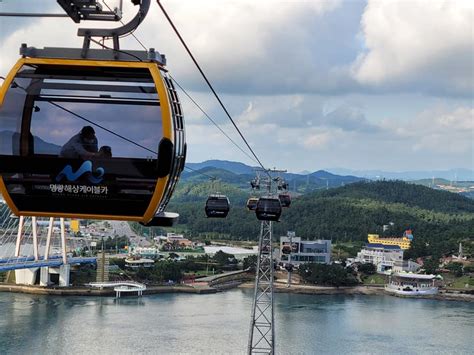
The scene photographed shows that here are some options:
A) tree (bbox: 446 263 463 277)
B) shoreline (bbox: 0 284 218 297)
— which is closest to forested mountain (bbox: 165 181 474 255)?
tree (bbox: 446 263 463 277)

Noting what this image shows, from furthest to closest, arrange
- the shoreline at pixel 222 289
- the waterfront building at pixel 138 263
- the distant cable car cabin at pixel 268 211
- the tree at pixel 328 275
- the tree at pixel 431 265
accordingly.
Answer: the tree at pixel 431 265
the waterfront building at pixel 138 263
the tree at pixel 328 275
the shoreline at pixel 222 289
the distant cable car cabin at pixel 268 211

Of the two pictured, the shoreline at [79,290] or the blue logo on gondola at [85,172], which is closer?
the blue logo on gondola at [85,172]

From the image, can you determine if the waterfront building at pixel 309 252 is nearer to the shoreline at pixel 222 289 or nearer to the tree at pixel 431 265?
the tree at pixel 431 265

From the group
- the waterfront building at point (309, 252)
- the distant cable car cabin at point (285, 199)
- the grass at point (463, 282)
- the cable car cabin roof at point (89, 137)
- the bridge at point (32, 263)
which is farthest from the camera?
the waterfront building at point (309, 252)

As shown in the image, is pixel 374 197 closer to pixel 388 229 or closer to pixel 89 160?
pixel 388 229

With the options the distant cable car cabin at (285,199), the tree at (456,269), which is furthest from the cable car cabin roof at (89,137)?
the tree at (456,269)

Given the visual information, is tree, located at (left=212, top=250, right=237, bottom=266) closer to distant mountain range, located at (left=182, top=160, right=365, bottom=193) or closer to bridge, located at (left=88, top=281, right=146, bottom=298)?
bridge, located at (left=88, top=281, right=146, bottom=298)

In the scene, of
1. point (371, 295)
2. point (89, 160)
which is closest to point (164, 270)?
point (371, 295)
